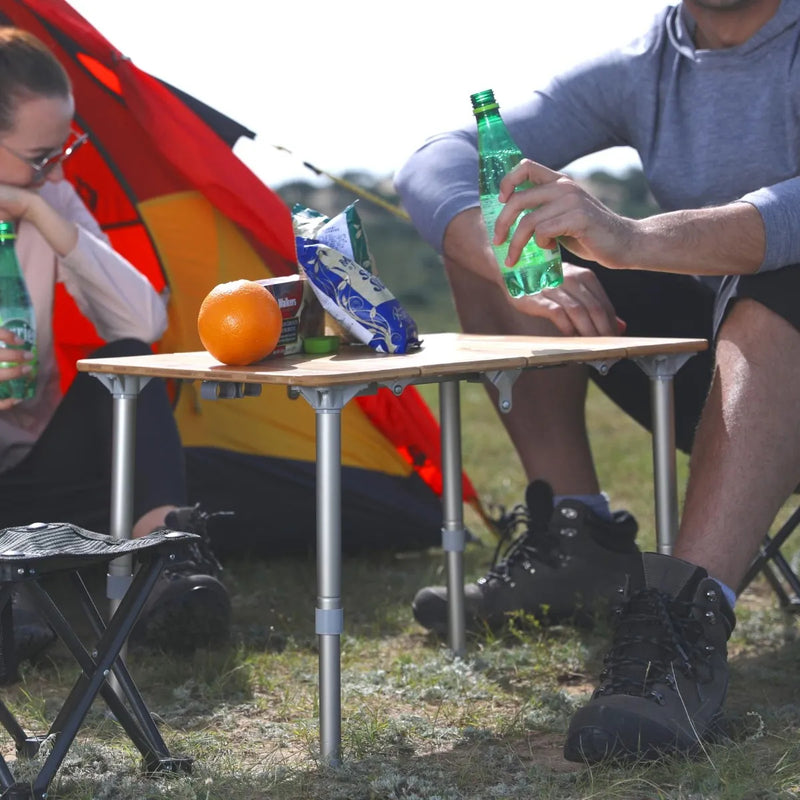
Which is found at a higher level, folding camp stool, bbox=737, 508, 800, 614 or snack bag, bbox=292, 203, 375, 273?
snack bag, bbox=292, 203, 375, 273

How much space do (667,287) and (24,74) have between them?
4.45ft

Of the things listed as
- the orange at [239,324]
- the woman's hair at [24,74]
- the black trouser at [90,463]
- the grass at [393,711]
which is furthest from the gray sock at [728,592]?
the woman's hair at [24,74]

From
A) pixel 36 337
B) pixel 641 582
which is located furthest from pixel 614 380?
pixel 36 337

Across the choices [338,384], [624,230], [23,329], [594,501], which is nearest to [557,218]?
[624,230]

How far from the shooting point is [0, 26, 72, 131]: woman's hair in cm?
269

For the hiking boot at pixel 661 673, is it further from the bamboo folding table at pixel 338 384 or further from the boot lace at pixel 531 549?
the boot lace at pixel 531 549

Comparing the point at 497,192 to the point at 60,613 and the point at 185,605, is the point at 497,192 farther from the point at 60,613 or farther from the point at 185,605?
the point at 60,613

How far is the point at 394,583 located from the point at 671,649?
134 centimetres

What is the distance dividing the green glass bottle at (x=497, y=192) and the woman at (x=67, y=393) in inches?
29.0

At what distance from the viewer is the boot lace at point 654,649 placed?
1925 millimetres

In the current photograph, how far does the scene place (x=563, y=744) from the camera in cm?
206

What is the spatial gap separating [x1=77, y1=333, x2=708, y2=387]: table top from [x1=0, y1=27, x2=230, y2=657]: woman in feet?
1.52

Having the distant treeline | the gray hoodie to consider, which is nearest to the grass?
the gray hoodie

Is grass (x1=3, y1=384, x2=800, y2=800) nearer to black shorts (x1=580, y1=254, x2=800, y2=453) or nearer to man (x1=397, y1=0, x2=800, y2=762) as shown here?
man (x1=397, y1=0, x2=800, y2=762)
